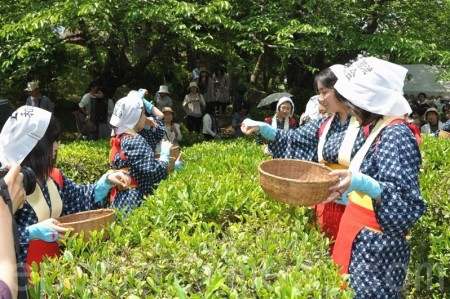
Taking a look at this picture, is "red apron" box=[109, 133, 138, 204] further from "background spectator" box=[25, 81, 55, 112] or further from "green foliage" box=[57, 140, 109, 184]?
"background spectator" box=[25, 81, 55, 112]

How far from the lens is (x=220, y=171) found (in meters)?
4.75

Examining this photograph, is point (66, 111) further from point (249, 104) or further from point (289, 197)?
point (289, 197)

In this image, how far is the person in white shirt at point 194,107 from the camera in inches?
509

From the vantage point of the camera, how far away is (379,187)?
270cm

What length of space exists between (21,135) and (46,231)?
510 millimetres

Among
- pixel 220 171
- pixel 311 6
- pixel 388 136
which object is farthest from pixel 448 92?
pixel 388 136

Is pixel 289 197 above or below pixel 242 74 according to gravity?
above

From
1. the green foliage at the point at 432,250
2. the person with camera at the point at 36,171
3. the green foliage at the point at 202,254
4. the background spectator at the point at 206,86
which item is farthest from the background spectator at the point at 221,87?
the person with camera at the point at 36,171

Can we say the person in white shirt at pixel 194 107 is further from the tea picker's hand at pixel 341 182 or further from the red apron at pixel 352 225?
the tea picker's hand at pixel 341 182

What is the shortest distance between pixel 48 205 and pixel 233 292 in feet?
4.88

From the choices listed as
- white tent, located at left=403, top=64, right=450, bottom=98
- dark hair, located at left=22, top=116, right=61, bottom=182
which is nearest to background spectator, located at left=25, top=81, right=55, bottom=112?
dark hair, located at left=22, top=116, right=61, bottom=182

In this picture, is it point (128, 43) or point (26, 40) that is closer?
point (26, 40)

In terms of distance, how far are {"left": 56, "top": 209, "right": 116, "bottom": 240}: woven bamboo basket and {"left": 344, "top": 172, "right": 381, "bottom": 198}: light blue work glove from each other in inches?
49.5

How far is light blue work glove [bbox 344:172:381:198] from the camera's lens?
8.64 feet
